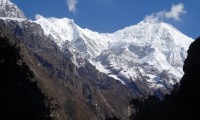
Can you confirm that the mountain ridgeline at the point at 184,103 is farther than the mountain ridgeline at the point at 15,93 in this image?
Yes

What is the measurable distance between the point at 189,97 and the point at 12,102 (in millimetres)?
37553

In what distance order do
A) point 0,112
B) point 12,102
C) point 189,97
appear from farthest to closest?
point 189,97, point 12,102, point 0,112

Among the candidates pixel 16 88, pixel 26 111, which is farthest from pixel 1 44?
pixel 26 111

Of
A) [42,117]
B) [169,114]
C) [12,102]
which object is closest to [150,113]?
[169,114]

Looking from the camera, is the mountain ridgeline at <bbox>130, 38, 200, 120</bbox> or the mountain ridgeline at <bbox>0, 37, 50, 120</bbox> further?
the mountain ridgeline at <bbox>130, 38, 200, 120</bbox>

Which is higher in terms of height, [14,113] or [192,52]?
[192,52]

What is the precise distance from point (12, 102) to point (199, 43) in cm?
6265

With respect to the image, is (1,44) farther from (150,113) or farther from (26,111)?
(150,113)

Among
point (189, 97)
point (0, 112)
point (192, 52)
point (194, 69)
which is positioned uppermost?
point (192, 52)

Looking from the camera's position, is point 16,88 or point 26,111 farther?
point 16,88

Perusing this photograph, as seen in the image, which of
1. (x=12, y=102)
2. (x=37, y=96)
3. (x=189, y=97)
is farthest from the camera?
(x=37, y=96)

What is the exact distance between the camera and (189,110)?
104 m

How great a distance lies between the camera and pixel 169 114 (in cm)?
12875

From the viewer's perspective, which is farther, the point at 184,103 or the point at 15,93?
the point at 184,103
